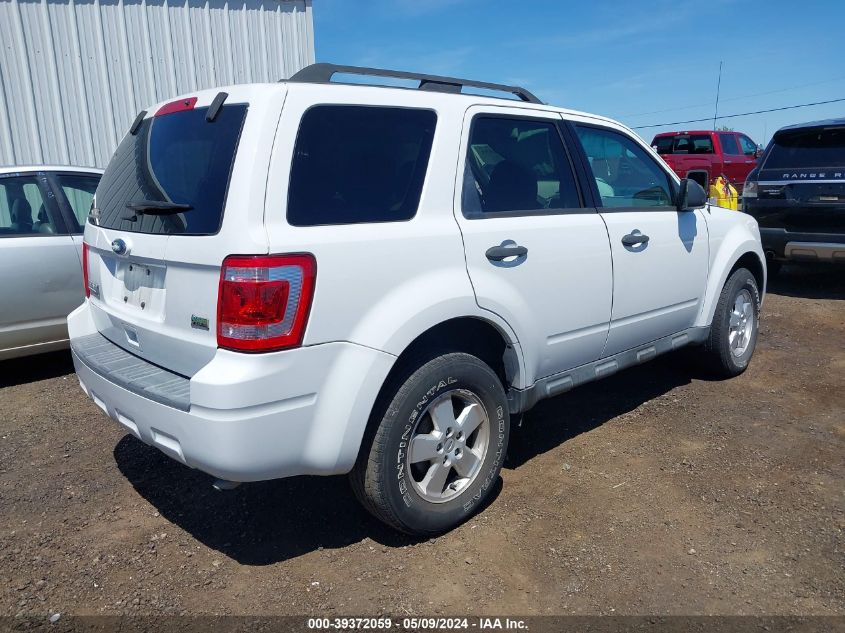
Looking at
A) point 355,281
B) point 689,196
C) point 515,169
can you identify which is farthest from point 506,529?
point 689,196

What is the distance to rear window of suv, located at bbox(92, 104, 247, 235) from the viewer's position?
2.40m

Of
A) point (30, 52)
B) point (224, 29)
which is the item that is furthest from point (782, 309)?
point (30, 52)

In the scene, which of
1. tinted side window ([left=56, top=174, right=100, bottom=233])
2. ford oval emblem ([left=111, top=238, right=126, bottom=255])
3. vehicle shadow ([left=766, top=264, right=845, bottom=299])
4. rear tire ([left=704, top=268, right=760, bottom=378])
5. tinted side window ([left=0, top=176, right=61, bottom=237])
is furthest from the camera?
vehicle shadow ([left=766, top=264, right=845, bottom=299])

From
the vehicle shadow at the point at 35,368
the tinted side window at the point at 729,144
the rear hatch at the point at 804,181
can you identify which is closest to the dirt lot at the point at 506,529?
the vehicle shadow at the point at 35,368

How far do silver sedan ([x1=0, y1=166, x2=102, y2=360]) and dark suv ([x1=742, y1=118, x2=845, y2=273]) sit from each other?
23.9 feet

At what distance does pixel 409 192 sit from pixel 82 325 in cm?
184

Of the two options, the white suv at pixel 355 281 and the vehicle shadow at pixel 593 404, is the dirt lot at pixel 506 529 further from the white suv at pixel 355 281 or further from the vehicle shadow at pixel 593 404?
the white suv at pixel 355 281

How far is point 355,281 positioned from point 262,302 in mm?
366

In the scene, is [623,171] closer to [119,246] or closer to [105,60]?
[119,246]

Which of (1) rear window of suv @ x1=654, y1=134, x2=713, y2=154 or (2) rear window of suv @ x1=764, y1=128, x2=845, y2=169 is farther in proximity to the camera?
(1) rear window of suv @ x1=654, y1=134, x2=713, y2=154

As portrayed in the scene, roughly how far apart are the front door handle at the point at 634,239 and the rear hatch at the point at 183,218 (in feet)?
6.92

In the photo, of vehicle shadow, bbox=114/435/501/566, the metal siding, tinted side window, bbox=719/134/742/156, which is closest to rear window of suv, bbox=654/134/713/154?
tinted side window, bbox=719/134/742/156

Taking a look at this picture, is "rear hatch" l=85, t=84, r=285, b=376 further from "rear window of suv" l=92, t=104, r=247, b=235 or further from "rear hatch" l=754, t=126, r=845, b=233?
"rear hatch" l=754, t=126, r=845, b=233

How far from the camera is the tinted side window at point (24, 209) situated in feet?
16.0
